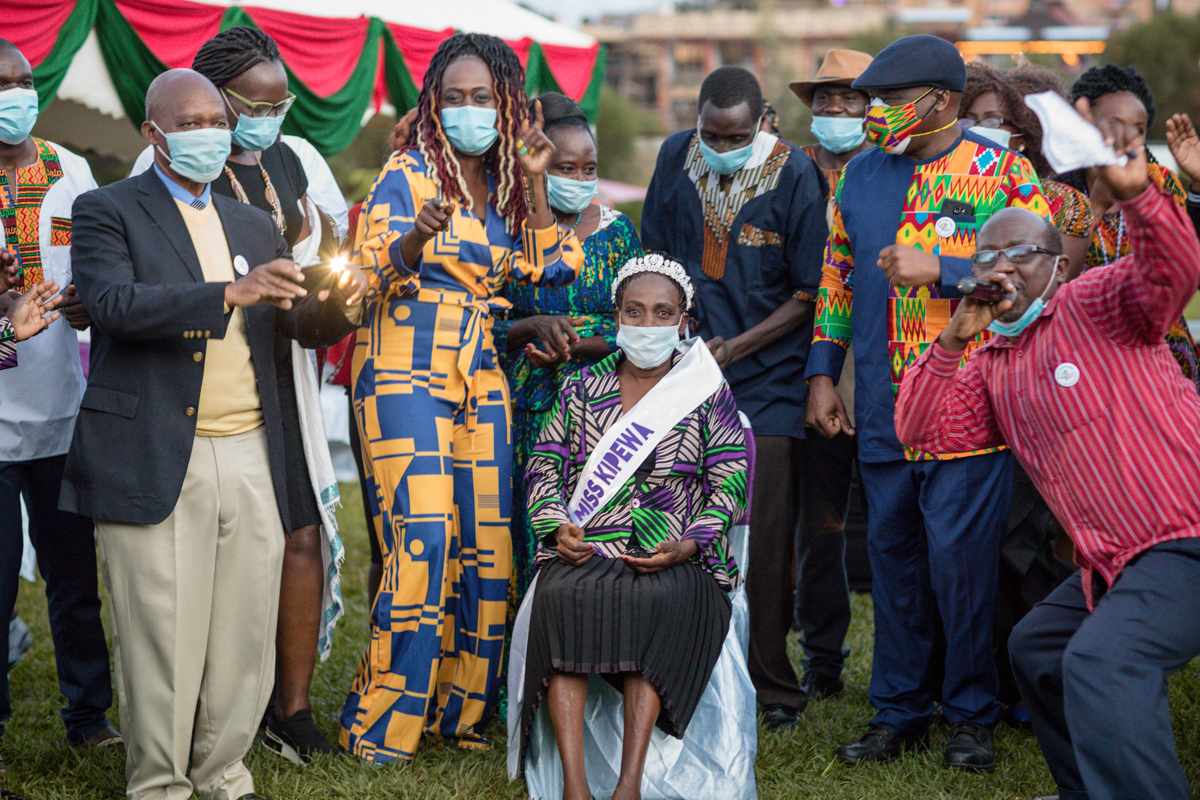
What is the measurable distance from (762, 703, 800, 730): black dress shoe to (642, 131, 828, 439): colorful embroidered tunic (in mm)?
1129

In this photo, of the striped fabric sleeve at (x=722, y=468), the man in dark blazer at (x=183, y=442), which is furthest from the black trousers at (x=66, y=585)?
the striped fabric sleeve at (x=722, y=468)

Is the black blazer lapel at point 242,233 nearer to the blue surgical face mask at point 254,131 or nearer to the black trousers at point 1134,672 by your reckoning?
the blue surgical face mask at point 254,131

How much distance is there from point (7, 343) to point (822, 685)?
3.59m

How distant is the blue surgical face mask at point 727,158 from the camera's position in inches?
193

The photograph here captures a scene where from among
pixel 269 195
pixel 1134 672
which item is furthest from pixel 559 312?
pixel 1134 672

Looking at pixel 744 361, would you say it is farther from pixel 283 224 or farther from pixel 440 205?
pixel 283 224

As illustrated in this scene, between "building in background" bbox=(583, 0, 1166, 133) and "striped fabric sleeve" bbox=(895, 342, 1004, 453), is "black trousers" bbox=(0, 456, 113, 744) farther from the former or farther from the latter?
"building in background" bbox=(583, 0, 1166, 133)

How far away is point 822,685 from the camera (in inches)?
208

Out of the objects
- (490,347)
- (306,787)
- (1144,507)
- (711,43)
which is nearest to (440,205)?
(490,347)

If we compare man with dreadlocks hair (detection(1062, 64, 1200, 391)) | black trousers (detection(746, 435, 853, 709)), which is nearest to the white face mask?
black trousers (detection(746, 435, 853, 709))

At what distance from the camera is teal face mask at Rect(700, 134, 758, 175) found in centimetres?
491

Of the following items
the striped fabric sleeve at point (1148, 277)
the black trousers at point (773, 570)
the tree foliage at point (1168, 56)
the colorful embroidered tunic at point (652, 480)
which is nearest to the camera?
the striped fabric sleeve at point (1148, 277)

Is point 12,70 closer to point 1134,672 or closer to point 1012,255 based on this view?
point 1012,255

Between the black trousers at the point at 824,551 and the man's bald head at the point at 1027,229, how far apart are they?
1.75 metres
